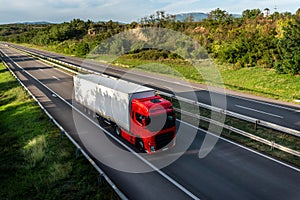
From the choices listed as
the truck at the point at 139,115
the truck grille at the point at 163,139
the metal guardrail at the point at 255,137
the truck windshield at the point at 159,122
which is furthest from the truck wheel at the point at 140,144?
the metal guardrail at the point at 255,137

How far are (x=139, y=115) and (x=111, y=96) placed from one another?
9.86ft

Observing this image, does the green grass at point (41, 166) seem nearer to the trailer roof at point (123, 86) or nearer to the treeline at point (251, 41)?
the trailer roof at point (123, 86)

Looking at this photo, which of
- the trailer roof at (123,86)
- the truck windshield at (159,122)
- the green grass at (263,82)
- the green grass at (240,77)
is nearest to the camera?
the truck windshield at (159,122)

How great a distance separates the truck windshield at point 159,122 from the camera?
41.3 ft

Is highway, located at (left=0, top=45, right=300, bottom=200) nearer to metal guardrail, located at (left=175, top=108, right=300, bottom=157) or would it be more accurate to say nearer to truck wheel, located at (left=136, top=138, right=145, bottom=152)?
truck wheel, located at (left=136, top=138, right=145, bottom=152)

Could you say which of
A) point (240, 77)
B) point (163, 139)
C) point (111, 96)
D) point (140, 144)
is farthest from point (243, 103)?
point (111, 96)

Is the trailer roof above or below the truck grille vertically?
above

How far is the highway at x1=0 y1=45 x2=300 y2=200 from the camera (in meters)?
10.2

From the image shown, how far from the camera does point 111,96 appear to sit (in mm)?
15102

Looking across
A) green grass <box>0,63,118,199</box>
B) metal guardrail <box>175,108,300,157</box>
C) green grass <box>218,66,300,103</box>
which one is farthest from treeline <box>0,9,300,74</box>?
green grass <box>0,63,118,199</box>

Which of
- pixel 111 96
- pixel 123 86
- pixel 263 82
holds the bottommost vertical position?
pixel 263 82

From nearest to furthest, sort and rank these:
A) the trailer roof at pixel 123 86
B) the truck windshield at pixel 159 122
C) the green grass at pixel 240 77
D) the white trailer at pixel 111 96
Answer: the truck windshield at pixel 159 122 < the white trailer at pixel 111 96 < the trailer roof at pixel 123 86 < the green grass at pixel 240 77

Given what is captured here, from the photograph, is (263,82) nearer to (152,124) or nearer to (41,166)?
(152,124)

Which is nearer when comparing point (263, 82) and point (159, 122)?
point (159, 122)
